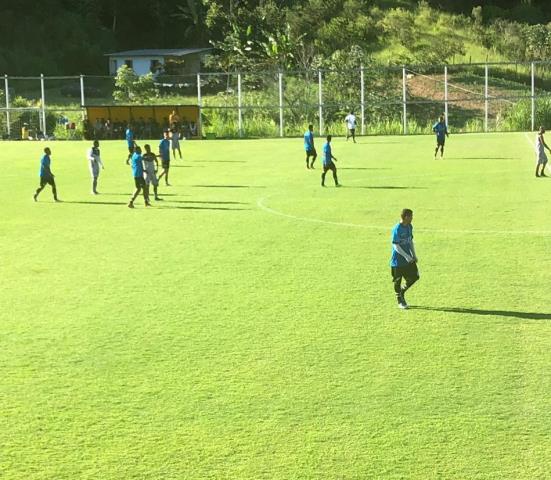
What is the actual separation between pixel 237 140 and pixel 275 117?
186 inches

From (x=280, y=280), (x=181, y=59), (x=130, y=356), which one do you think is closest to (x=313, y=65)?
(x=181, y=59)

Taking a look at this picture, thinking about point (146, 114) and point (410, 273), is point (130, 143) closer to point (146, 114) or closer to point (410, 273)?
point (146, 114)

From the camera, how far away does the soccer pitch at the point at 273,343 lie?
919 cm

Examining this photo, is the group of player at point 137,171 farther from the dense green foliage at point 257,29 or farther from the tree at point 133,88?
the dense green foliage at point 257,29

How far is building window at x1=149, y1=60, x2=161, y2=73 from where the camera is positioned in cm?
8850

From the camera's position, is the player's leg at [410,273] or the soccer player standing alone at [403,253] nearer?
the soccer player standing alone at [403,253]

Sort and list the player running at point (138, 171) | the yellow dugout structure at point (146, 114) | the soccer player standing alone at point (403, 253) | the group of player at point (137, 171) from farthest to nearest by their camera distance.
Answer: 1. the yellow dugout structure at point (146, 114)
2. the group of player at point (137, 171)
3. the player running at point (138, 171)
4. the soccer player standing alone at point (403, 253)

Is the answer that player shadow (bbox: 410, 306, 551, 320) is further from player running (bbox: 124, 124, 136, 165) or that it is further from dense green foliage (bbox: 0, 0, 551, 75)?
dense green foliage (bbox: 0, 0, 551, 75)

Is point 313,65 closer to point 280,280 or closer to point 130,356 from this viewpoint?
point 280,280

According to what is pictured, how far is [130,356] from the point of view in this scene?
12.3 m

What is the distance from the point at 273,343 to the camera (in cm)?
1270

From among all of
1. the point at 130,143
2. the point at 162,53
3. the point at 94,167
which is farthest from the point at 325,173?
the point at 162,53

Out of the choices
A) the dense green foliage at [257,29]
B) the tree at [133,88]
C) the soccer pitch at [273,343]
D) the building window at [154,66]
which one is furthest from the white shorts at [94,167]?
the building window at [154,66]

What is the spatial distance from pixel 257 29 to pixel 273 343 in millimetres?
75905
